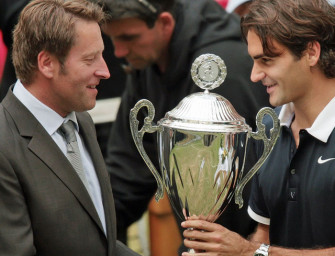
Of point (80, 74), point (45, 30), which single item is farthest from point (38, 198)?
point (45, 30)

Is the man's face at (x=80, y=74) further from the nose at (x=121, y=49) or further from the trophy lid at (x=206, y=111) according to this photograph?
the nose at (x=121, y=49)

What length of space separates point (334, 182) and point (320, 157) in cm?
13

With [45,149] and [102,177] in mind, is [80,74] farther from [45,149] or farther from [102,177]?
[102,177]

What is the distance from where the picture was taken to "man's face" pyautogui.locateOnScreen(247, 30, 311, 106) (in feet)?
9.60

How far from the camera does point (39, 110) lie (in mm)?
2730

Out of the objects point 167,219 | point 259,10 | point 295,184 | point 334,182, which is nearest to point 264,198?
point 295,184

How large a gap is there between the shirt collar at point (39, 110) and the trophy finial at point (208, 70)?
1.77 feet

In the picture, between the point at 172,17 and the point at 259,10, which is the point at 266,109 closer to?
the point at 259,10

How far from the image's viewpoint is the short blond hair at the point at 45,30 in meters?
2.70

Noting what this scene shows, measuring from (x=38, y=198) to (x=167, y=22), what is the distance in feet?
5.89

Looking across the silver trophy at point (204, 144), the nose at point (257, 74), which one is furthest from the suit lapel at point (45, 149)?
Answer: the nose at point (257, 74)

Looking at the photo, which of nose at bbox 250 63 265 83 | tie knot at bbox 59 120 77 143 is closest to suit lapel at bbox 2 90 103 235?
tie knot at bbox 59 120 77 143

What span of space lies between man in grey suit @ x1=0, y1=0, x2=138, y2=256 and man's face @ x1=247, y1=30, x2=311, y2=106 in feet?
1.97

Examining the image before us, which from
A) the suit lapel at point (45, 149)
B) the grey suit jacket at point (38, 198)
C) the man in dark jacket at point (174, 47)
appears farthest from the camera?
the man in dark jacket at point (174, 47)
